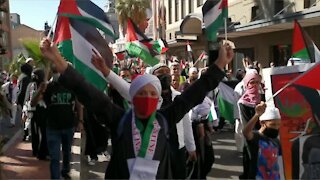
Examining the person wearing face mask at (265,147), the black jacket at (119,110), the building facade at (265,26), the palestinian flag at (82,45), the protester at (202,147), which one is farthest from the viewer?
the building facade at (265,26)

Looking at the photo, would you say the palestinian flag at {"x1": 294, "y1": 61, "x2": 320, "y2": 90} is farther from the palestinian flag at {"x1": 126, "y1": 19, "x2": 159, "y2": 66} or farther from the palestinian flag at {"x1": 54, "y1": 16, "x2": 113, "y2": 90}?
the palestinian flag at {"x1": 126, "y1": 19, "x2": 159, "y2": 66}

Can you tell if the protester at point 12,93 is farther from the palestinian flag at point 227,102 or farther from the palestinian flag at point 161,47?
the palestinian flag at point 227,102

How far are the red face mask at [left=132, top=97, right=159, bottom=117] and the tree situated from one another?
37.7m

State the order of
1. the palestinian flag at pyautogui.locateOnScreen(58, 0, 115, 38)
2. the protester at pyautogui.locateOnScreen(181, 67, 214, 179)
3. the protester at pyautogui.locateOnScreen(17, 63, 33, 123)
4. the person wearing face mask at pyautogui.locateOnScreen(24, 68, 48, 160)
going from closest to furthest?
the palestinian flag at pyautogui.locateOnScreen(58, 0, 115, 38)
the protester at pyautogui.locateOnScreen(181, 67, 214, 179)
the person wearing face mask at pyautogui.locateOnScreen(24, 68, 48, 160)
the protester at pyautogui.locateOnScreen(17, 63, 33, 123)

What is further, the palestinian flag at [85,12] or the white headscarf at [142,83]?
the palestinian flag at [85,12]

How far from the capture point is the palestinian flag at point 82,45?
4.36 meters

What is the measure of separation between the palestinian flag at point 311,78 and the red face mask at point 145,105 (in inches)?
74.3

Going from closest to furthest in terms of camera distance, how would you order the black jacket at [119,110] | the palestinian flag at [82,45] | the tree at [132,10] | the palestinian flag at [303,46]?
1. the black jacket at [119,110]
2. the palestinian flag at [82,45]
3. the palestinian flag at [303,46]
4. the tree at [132,10]

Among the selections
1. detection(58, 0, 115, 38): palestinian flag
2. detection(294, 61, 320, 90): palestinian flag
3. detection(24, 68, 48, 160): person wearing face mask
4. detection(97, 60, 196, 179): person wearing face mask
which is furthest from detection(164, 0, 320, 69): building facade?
detection(294, 61, 320, 90): palestinian flag

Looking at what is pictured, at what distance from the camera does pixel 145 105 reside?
292 centimetres

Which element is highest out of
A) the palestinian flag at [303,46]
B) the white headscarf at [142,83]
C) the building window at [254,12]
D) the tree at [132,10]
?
the tree at [132,10]

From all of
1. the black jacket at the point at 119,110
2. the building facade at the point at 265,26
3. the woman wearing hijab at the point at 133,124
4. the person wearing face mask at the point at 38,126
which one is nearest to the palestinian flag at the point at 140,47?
the person wearing face mask at the point at 38,126

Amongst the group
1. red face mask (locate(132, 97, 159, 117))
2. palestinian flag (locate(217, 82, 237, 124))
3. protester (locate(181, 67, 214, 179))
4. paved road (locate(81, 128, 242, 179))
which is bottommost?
paved road (locate(81, 128, 242, 179))

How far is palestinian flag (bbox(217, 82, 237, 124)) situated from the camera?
22.9 ft
